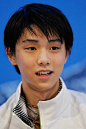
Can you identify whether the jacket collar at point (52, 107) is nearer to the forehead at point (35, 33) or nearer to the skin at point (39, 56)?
the skin at point (39, 56)

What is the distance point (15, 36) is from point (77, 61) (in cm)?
68

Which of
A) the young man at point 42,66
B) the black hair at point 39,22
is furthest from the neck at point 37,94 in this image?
the black hair at point 39,22

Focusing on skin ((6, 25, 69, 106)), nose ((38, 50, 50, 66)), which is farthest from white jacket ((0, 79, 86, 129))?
nose ((38, 50, 50, 66))

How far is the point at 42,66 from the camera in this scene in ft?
2.99

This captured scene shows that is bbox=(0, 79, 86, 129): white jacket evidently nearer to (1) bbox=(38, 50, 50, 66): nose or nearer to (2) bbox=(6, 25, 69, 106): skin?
(2) bbox=(6, 25, 69, 106): skin

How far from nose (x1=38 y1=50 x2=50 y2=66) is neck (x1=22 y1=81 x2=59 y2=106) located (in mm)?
233

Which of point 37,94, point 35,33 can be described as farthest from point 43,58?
point 37,94

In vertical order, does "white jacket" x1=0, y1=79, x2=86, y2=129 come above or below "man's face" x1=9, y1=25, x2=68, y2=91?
below

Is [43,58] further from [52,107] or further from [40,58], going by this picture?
[52,107]

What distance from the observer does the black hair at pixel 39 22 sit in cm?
95

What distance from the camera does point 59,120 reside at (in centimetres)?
101

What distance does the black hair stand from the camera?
946mm

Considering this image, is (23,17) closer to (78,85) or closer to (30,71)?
(30,71)

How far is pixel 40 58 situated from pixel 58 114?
0.38 metres
